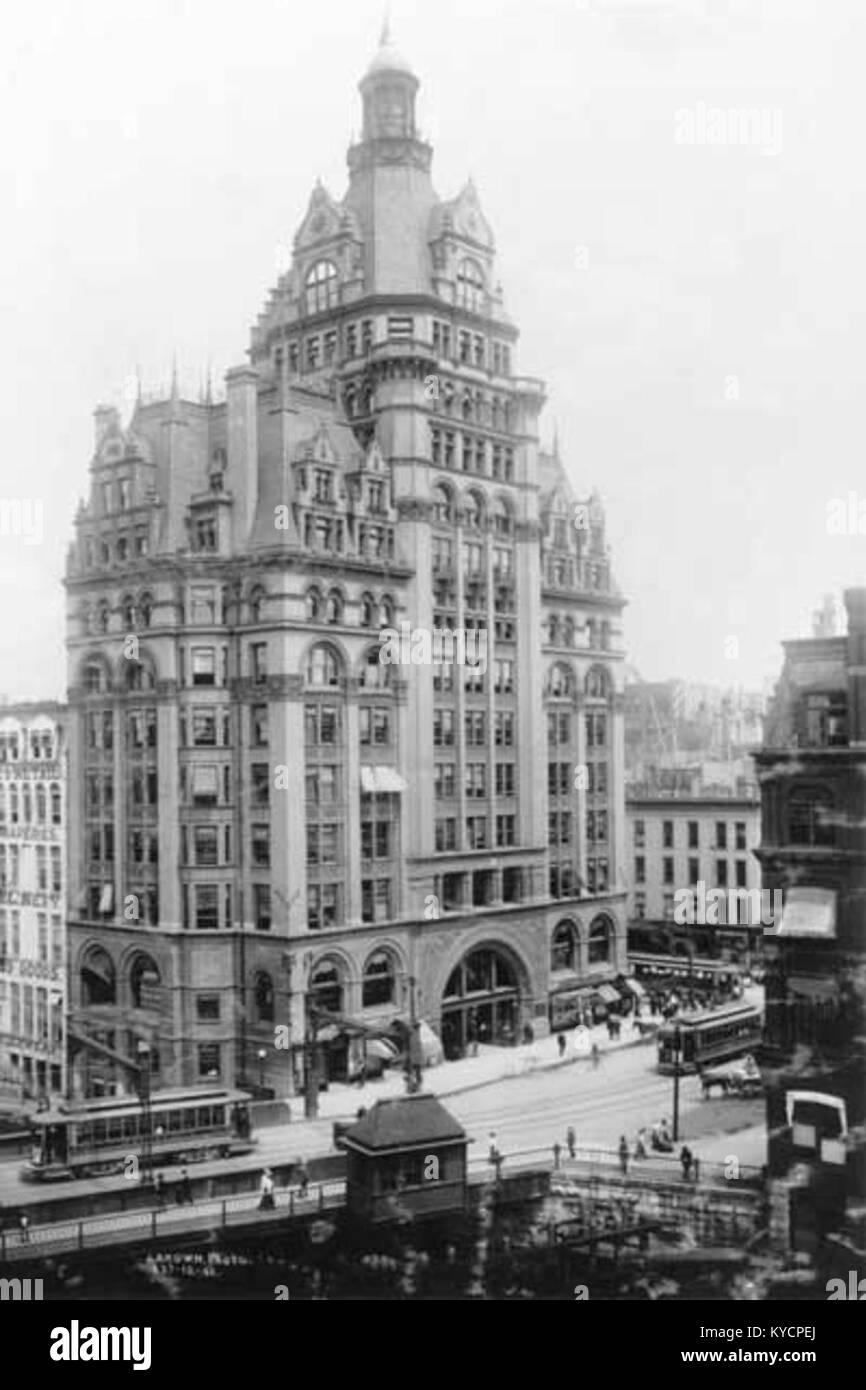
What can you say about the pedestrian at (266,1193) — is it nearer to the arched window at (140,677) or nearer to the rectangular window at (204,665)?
the arched window at (140,677)

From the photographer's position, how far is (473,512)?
4025 centimetres

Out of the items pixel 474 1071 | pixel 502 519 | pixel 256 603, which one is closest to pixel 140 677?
pixel 256 603

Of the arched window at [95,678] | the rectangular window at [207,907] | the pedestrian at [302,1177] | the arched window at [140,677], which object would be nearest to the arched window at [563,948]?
the rectangular window at [207,907]

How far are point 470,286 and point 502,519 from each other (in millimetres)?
6536

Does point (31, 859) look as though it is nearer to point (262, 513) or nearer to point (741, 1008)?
point (262, 513)

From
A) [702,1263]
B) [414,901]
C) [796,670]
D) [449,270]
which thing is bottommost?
[702,1263]

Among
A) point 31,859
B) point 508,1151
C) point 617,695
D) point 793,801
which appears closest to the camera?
point 793,801

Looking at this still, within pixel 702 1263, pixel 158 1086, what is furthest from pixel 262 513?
pixel 702 1263

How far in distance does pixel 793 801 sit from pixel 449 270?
751 inches

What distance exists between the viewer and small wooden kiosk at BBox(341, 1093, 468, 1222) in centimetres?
2459

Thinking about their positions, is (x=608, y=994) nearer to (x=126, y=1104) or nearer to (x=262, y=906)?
(x=262, y=906)

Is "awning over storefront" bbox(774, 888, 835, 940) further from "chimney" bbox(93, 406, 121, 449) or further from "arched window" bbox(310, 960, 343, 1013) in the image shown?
"chimney" bbox(93, 406, 121, 449)

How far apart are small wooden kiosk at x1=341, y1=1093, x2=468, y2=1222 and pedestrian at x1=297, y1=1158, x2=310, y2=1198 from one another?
0.84 metres
